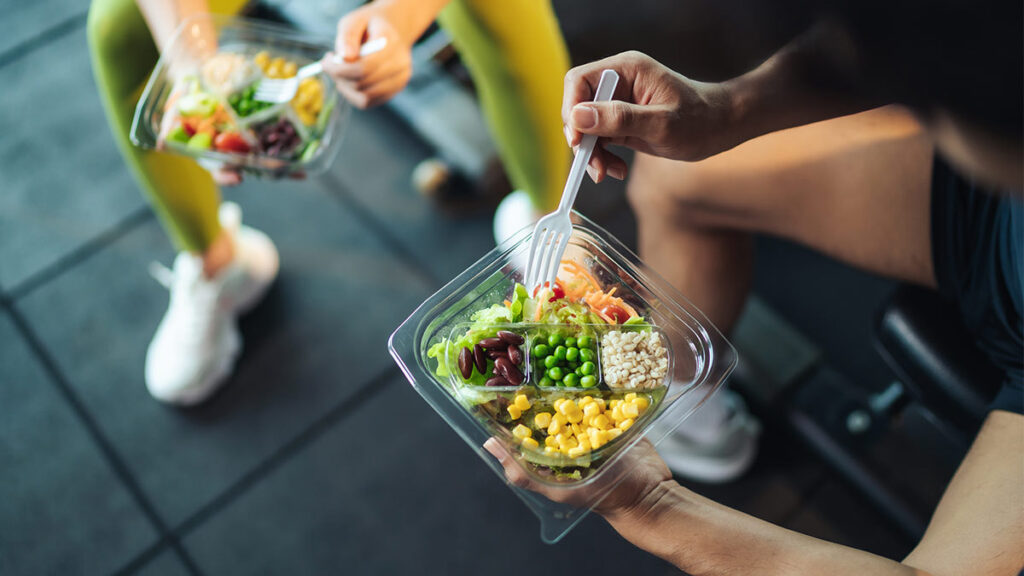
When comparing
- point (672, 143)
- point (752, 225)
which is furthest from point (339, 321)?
point (672, 143)

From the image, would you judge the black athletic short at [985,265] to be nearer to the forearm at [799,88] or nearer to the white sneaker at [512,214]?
the forearm at [799,88]

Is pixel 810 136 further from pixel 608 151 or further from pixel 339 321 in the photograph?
pixel 339 321

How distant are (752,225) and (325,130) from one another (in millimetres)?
578

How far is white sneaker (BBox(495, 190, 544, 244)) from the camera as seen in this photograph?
145 centimetres

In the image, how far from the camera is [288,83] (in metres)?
0.89

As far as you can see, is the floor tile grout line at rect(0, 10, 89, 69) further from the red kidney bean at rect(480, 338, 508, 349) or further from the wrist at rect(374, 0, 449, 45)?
the red kidney bean at rect(480, 338, 508, 349)

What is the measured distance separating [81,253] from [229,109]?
925 millimetres

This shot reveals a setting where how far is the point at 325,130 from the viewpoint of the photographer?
934mm

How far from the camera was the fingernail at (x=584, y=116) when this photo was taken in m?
0.61

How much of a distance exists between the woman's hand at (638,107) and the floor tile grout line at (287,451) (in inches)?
34.4

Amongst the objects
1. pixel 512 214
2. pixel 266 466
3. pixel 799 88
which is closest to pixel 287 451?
pixel 266 466

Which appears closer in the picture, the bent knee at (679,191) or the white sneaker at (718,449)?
the bent knee at (679,191)

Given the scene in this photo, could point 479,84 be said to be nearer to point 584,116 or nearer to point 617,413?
point 584,116

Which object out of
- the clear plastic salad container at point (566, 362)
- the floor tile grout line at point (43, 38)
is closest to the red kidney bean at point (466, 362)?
the clear plastic salad container at point (566, 362)
